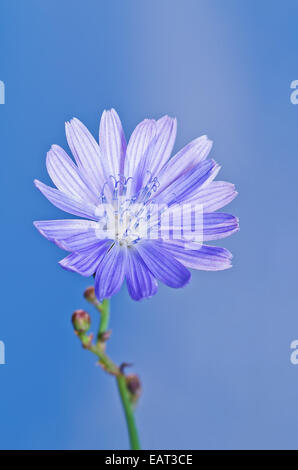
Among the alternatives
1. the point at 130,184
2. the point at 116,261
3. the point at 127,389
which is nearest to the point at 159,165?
the point at 130,184

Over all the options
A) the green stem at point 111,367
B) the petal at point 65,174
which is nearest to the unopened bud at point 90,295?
the green stem at point 111,367

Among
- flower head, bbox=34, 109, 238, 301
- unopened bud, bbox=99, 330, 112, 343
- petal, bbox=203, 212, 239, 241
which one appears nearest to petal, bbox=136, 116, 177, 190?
flower head, bbox=34, 109, 238, 301

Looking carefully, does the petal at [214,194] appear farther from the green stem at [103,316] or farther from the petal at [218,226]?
the green stem at [103,316]

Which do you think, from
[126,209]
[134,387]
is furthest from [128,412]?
[126,209]

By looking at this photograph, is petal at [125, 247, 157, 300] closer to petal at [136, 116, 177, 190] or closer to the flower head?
the flower head

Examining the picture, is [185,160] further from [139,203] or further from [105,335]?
[105,335]
